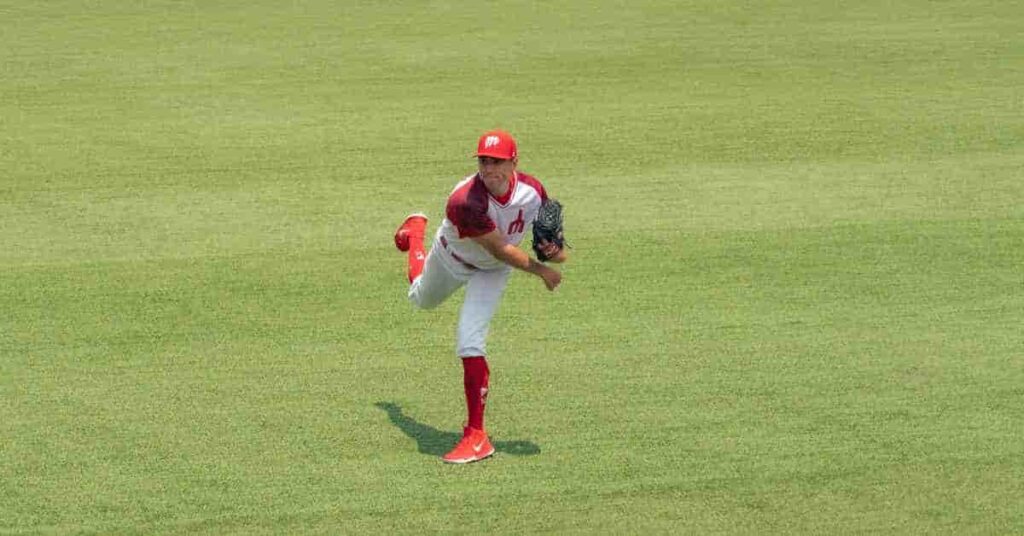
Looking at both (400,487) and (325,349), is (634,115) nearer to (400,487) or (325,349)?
(325,349)

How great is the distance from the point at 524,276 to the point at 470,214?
3.55 meters

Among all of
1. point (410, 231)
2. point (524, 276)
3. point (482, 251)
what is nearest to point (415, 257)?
point (410, 231)

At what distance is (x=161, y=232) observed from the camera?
12.5 m

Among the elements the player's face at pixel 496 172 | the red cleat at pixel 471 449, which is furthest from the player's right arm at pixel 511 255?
the red cleat at pixel 471 449

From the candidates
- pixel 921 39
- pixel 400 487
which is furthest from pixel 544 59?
pixel 400 487

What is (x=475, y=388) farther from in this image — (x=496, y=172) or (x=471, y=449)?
(x=496, y=172)

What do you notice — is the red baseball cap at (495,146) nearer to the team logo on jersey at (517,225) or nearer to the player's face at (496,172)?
the player's face at (496,172)

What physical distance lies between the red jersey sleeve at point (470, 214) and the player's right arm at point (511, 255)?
4 centimetres

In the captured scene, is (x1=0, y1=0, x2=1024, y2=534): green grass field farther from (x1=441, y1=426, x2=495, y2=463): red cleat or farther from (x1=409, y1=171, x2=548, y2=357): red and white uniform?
(x1=409, y1=171, x2=548, y2=357): red and white uniform

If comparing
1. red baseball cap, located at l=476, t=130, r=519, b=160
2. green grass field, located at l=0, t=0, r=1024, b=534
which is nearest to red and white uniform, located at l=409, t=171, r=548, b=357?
red baseball cap, located at l=476, t=130, r=519, b=160

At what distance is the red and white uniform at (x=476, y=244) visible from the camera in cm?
847

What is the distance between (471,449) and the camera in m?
8.50

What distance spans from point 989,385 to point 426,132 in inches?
281

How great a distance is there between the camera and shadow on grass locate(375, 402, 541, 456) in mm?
8672
